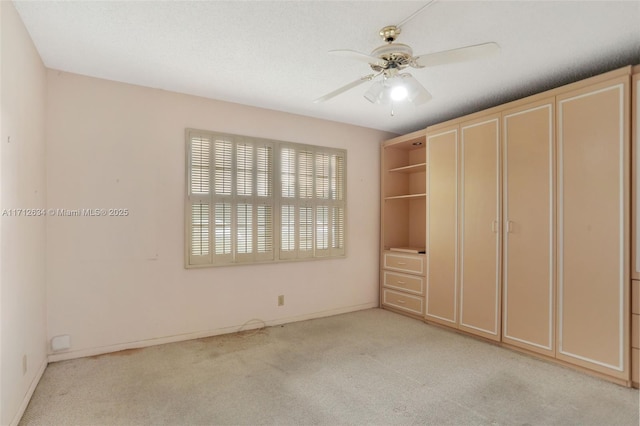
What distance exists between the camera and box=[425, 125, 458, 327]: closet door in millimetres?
3746

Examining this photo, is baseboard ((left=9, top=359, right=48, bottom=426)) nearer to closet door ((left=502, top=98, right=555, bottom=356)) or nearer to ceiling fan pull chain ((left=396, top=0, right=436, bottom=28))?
ceiling fan pull chain ((left=396, top=0, right=436, bottom=28))

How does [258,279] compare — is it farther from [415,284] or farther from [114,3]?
[114,3]

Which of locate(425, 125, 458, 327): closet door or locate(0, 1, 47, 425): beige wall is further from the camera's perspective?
locate(425, 125, 458, 327): closet door

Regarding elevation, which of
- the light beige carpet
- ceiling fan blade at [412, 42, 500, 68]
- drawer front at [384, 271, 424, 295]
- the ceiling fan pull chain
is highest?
the ceiling fan pull chain

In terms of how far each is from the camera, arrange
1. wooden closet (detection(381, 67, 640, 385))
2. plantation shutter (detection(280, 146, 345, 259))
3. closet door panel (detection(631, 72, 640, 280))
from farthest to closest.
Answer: plantation shutter (detection(280, 146, 345, 259))
wooden closet (detection(381, 67, 640, 385))
closet door panel (detection(631, 72, 640, 280))

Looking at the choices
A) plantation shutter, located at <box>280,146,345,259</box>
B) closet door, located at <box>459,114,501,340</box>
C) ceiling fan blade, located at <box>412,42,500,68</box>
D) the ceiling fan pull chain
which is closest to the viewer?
ceiling fan blade, located at <box>412,42,500,68</box>

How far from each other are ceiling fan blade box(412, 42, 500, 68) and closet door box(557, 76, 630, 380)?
4.75 feet

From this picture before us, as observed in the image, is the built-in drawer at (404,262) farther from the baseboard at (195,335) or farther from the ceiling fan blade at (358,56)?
the ceiling fan blade at (358,56)

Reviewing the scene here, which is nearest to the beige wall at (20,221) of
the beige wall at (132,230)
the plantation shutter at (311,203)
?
the beige wall at (132,230)

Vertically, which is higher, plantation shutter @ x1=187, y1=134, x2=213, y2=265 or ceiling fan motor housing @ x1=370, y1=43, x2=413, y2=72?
ceiling fan motor housing @ x1=370, y1=43, x2=413, y2=72

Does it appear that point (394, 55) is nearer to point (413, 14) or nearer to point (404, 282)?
point (413, 14)

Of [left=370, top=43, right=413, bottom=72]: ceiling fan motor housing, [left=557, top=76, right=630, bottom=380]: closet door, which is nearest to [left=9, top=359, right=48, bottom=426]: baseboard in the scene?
[left=370, top=43, right=413, bottom=72]: ceiling fan motor housing

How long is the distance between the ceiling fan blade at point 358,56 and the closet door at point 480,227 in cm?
183

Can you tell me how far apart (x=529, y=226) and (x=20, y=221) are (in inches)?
150
